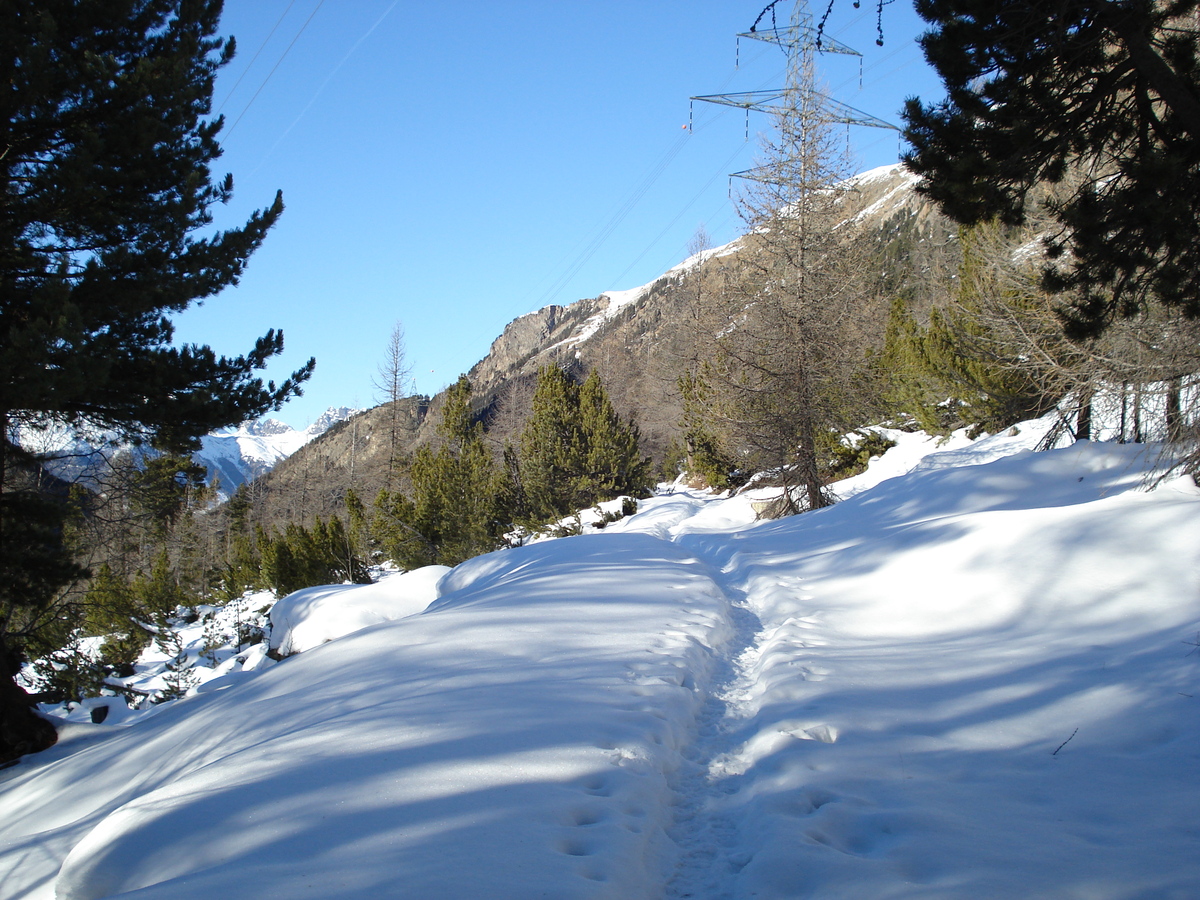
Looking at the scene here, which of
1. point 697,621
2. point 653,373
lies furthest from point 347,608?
point 653,373

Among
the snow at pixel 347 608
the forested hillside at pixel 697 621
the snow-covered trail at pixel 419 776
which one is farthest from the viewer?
the snow at pixel 347 608

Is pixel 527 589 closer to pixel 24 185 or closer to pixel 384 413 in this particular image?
pixel 24 185

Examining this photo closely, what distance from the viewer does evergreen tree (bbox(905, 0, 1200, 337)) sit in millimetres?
3355

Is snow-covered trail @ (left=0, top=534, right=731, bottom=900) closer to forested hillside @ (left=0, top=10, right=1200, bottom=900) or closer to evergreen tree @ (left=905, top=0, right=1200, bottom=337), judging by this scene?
forested hillside @ (left=0, top=10, right=1200, bottom=900)

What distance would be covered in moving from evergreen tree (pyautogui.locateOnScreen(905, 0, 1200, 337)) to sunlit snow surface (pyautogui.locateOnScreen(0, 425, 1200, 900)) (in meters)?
2.47

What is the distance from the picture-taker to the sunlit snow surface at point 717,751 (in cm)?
237

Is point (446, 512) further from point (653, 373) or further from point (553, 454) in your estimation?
point (653, 373)

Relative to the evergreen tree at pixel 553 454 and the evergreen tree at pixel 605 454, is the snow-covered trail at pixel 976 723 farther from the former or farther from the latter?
the evergreen tree at pixel 553 454

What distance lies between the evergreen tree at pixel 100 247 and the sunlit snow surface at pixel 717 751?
153 inches

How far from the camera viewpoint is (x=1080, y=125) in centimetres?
373

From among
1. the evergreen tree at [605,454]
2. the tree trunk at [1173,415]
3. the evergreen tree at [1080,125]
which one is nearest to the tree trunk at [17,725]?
the evergreen tree at [1080,125]

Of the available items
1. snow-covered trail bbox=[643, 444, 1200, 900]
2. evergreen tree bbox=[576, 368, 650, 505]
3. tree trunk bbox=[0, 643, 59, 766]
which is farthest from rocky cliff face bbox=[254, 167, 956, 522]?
tree trunk bbox=[0, 643, 59, 766]

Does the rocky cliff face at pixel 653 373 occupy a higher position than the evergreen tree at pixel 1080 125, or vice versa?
the rocky cliff face at pixel 653 373

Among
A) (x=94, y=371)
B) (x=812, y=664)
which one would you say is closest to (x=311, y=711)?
(x=812, y=664)
